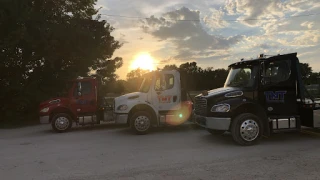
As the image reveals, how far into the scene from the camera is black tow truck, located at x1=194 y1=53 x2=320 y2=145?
8.40 metres

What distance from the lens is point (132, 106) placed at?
11.0 m

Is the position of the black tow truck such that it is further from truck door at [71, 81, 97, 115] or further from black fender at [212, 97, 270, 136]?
truck door at [71, 81, 97, 115]

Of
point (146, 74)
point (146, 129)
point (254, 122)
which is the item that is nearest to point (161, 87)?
point (146, 74)

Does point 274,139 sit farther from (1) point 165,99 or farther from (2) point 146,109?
(2) point 146,109

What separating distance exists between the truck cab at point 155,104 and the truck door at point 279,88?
11.6ft

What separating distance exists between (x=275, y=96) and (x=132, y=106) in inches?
196

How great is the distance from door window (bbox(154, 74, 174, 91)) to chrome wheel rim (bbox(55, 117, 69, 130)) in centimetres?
415

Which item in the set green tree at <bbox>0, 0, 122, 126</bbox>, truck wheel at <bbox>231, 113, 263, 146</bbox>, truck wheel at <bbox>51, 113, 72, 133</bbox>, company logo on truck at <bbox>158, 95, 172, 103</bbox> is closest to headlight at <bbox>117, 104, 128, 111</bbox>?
company logo on truck at <bbox>158, 95, 172, 103</bbox>

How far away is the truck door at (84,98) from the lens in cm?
1251

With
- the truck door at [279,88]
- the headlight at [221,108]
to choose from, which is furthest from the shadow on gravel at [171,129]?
the truck door at [279,88]

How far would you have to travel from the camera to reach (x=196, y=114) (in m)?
9.70

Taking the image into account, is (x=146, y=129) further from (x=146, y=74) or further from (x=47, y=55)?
(x=47, y=55)

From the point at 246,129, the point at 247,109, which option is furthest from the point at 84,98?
the point at 246,129

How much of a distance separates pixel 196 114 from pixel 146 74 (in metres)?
3.07
